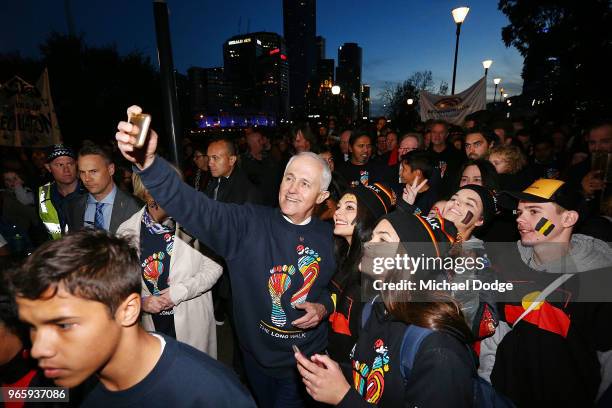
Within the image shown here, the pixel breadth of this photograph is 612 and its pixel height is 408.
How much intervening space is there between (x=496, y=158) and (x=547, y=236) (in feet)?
8.55

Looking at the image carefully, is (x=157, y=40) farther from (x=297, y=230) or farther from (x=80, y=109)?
(x=80, y=109)

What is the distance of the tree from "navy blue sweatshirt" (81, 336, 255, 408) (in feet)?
62.5

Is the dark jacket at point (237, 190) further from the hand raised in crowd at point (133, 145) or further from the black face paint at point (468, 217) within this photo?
the hand raised in crowd at point (133, 145)

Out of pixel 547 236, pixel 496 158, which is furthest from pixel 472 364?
pixel 496 158

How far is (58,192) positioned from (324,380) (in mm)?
4843

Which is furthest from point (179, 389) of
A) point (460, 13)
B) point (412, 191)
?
point (460, 13)

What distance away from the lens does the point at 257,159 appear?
342 inches

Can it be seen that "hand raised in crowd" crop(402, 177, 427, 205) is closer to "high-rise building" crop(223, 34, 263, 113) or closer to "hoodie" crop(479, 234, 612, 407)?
"hoodie" crop(479, 234, 612, 407)

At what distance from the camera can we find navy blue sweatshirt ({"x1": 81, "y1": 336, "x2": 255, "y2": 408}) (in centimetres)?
142

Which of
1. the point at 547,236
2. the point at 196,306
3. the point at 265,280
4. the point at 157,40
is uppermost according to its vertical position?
the point at 157,40

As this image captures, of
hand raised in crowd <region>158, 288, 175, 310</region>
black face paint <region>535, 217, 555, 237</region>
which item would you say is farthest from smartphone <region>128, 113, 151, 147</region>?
black face paint <region>535, 217, 555, 237</region>

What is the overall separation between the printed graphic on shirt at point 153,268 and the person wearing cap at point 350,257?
64.3 inches

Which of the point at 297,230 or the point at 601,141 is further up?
the point at 601,141

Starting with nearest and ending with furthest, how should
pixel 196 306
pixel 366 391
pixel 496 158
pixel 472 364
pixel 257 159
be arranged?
pixel 472 364, pixel 366 391, pixel 196 306, pixel 496 158, pixel 257 159
